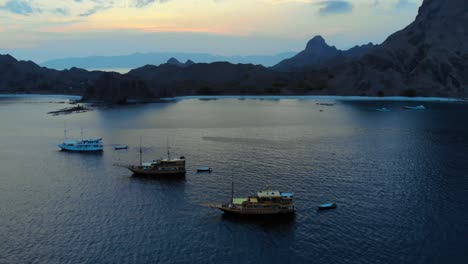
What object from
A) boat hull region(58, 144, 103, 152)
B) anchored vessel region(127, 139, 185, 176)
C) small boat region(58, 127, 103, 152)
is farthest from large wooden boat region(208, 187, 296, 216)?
small boat region(58, 127, 103, 152)

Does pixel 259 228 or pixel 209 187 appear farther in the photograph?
pixel 209 187

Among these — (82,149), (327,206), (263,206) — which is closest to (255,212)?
(263,206)

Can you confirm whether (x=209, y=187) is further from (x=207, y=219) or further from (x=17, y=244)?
(x=17, y=244)

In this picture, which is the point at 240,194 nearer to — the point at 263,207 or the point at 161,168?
the point at 263,207

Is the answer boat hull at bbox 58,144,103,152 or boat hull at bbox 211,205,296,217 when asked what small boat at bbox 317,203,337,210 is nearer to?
boat hull at bbox 211,205,296,217

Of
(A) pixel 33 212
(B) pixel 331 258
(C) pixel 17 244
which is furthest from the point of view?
(A) pixel 33 212

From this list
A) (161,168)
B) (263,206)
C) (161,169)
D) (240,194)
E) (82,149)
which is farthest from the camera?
(82,149)

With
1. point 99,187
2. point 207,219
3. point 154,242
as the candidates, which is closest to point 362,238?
point 207,219
